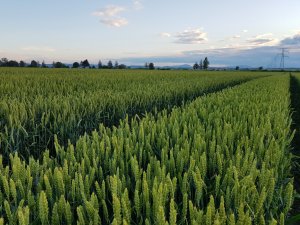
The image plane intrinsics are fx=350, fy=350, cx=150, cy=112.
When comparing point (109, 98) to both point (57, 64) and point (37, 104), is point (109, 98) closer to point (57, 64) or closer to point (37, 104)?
point (37, 104)

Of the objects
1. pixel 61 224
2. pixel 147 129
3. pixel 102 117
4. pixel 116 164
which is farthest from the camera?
pixel 102 117

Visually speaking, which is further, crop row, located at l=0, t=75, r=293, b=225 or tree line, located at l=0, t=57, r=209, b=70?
tree line, located at l=0, t=57, r=209, b=70

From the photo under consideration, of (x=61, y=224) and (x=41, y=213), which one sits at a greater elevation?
(x=41, y=213)

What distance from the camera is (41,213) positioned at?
5.09 ft

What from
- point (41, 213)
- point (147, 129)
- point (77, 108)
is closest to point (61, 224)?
point (41, 213)

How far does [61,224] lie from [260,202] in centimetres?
99

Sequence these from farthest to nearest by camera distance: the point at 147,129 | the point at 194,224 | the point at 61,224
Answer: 1. the point at 147,129
2. the point at 61,224
3. the point at 194,224

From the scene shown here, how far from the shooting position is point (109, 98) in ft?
22.3

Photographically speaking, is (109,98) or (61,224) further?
(109,98)

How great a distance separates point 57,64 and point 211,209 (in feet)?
242

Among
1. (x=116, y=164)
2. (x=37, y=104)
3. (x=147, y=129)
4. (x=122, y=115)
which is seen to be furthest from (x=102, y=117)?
(x=116, y=164)

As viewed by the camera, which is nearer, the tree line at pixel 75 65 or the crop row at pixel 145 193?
the crop row at pixel 145 193

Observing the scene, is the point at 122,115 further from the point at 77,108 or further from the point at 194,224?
the point at 194,224

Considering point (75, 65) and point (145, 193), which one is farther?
point (75, 65)
